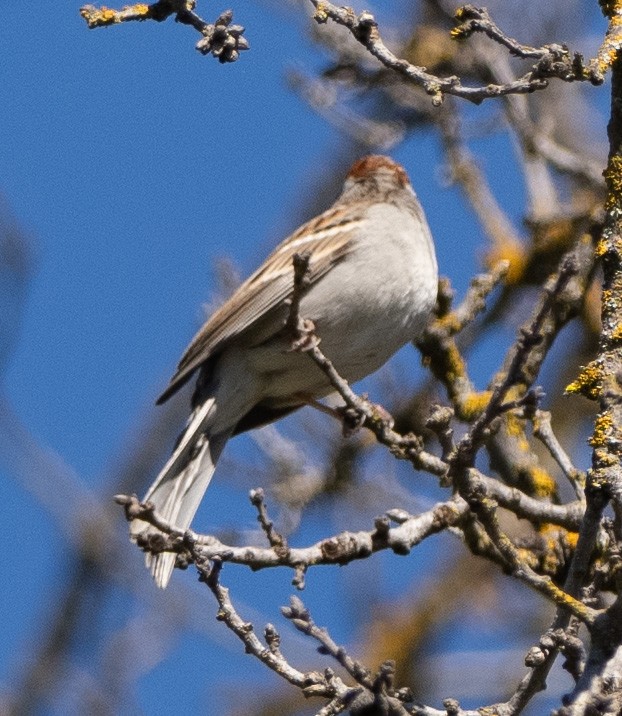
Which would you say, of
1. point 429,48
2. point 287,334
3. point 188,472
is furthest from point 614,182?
point 429,48

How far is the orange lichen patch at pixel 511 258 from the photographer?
610cm

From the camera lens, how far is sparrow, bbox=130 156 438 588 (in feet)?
16.5

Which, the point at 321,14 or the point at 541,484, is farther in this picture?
the point at 541,484

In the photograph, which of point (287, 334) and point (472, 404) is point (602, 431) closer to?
point (472, 404)

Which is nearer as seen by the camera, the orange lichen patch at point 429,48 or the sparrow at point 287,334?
the sparrow at point 287,334

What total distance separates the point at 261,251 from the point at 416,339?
83.7 inches

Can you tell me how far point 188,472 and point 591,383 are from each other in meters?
2.10

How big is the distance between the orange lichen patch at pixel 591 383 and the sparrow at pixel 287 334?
1.61 metres

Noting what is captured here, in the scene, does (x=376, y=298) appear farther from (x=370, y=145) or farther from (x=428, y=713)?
(x=428, y=713)

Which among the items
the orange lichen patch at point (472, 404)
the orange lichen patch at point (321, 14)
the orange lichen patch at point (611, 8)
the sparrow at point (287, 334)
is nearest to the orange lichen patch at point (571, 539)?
the orange lichen patch at point (472, 404)

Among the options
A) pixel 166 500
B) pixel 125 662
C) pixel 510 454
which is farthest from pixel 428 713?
pixel 125 662

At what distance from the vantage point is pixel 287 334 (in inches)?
192

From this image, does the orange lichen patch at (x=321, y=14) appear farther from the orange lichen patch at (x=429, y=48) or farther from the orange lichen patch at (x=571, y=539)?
the orange lichen patch at (x=429, y=48)

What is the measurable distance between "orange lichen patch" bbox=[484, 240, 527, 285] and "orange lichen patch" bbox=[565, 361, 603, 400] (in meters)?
2.67
